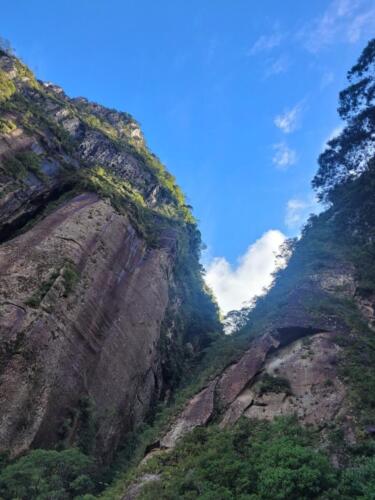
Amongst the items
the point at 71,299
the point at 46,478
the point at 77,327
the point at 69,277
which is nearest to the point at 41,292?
the point at 71,299

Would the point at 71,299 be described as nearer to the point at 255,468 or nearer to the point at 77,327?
the point at 77,327

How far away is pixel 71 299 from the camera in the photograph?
23.0 m

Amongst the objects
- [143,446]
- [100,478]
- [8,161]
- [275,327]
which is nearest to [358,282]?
[275,327]

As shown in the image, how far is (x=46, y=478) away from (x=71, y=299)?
10515mm

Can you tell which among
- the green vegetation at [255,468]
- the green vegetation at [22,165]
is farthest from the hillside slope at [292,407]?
the green vegetation at [22,165]

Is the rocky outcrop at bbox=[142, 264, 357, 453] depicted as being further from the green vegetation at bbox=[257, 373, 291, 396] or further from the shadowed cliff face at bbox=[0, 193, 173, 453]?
the shadowed cliff face at bbox=[0, 193, 173, 453]

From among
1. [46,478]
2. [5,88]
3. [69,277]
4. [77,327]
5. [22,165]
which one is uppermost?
[5,88]

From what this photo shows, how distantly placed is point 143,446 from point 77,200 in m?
18.8

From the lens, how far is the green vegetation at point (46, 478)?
1304cm

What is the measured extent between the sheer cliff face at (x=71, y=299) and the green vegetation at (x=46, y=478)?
2214mm

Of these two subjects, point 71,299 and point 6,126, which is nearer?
point 71,299

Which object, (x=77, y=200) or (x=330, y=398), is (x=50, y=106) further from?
(x=330, y=398)

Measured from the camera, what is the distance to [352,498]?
36.0 ft

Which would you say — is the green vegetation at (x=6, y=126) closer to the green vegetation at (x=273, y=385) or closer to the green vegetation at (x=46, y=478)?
the green vegetation at (x=46, y=478)
